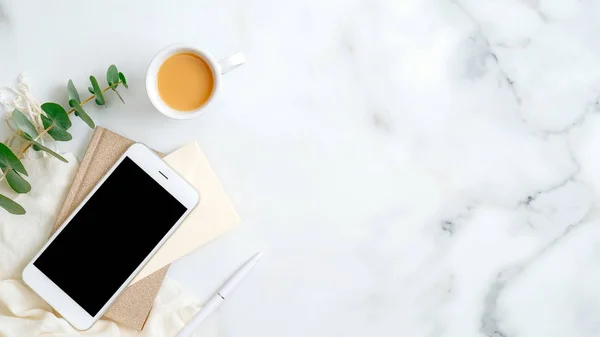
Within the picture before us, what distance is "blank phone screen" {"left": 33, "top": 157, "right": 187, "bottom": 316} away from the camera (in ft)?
2.28

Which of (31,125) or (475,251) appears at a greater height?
(475,251)

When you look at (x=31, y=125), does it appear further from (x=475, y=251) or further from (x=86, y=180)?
(x=475, y=251)

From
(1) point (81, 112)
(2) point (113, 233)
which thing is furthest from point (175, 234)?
(1) point (81, 112)

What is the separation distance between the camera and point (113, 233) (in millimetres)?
700

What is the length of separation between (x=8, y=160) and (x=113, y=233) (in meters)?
0.14

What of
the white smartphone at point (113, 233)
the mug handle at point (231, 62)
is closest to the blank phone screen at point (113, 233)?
the white smartphone at point (113, 233)

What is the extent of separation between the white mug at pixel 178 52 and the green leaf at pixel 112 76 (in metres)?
0.04

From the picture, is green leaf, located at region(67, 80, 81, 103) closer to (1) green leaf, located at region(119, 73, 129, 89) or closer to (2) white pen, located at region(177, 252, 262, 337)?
(1) green leaf, located at region(119, 73, 129, 89)

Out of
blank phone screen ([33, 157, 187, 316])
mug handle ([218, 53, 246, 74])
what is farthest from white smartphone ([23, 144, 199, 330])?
mug handle ([218, 53, 246, 74])

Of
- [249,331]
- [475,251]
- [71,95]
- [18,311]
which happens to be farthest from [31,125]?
[475,251]

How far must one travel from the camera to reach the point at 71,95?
0.68 m

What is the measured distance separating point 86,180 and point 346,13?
358 mm

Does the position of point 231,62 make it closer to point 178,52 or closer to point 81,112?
point 178,52

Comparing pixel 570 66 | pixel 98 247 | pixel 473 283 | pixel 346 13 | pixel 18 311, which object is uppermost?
pixel 570 66
